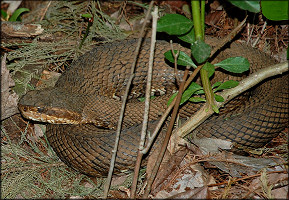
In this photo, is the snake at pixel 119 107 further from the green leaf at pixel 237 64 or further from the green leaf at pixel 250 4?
the green leaf at pixel 250 4

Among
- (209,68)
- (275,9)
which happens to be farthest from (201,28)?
(275,9)

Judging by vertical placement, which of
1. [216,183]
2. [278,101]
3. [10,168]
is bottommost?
[10,168]

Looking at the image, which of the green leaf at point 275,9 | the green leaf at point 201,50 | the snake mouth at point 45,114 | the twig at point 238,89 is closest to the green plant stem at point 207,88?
the twig at point 238,89

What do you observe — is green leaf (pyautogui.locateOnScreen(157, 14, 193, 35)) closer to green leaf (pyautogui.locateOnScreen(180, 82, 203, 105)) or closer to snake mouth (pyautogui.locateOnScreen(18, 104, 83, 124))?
green leaf (pyautogui.locateOnScreen(180, 82, 203, 105))

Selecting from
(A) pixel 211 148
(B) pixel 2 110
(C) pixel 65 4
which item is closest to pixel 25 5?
(C) pixel 65 4

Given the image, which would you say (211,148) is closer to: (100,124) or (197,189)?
(197,189)

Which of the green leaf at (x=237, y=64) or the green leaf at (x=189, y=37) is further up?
the green leaf at (x=189, y=37)

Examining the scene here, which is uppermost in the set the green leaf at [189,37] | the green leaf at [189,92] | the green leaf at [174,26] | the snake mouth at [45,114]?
the green leaf at [174,26]

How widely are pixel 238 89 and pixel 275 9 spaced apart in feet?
3.88

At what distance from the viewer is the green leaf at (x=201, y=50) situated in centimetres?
370

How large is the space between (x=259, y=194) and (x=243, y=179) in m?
0.33

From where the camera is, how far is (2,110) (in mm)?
5254

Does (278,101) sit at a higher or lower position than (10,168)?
higher

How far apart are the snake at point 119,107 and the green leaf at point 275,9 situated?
49.5 inches
